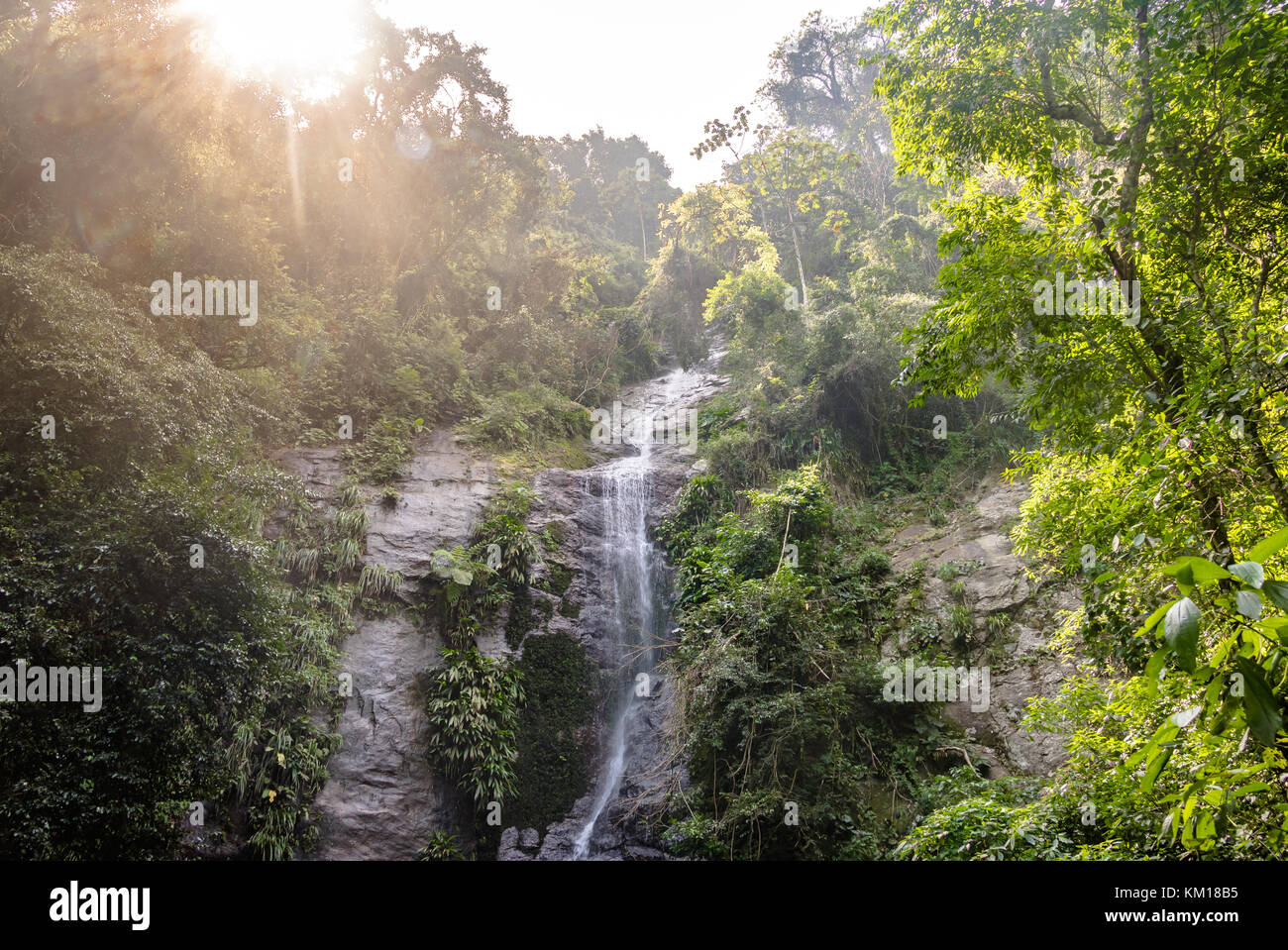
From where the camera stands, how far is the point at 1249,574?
1342mm

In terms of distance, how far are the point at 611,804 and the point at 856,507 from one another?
874cm

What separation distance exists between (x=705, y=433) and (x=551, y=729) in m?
9.93

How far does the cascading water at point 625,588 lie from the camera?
11.7 m

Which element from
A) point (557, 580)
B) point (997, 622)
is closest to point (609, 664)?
point (557, 580)

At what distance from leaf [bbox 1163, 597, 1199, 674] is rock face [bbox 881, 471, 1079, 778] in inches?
327

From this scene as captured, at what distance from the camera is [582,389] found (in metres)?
21.0

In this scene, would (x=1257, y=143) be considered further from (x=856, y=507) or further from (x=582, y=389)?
(x=582, y=389)

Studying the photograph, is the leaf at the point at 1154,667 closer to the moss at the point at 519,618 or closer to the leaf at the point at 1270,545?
the leaf at the point at 1270,545

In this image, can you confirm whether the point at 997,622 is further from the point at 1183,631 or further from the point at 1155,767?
the point at 1183,631

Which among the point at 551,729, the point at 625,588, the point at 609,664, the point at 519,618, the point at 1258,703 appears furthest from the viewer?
the point at 625,588

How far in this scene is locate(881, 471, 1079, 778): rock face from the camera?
9383 mm

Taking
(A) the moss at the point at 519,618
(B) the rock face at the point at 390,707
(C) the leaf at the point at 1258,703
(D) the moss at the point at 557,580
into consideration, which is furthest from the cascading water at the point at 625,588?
(C) the leaf at the point at 1258,703
